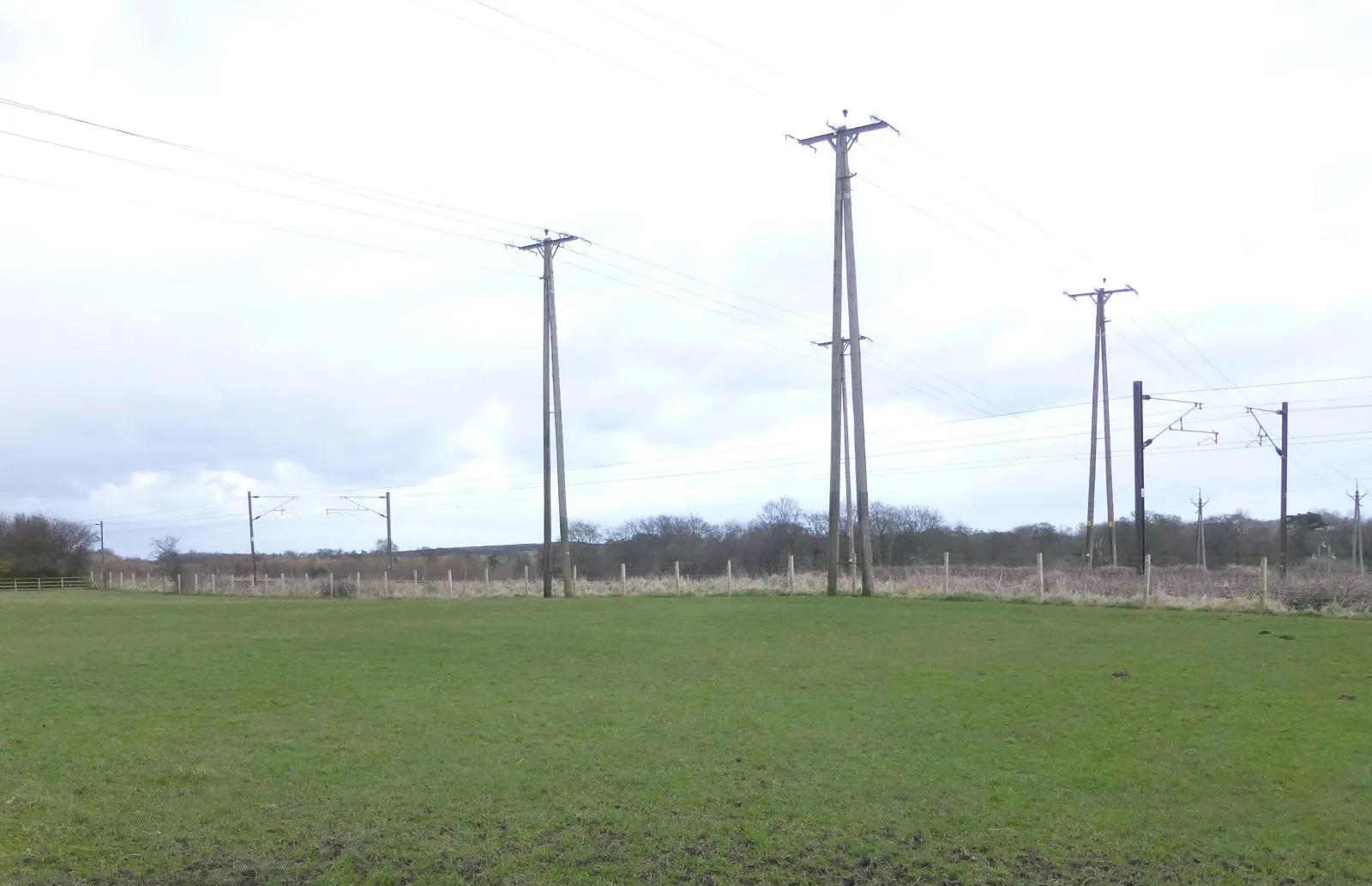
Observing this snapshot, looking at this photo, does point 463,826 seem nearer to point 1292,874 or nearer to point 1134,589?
point 1292,874

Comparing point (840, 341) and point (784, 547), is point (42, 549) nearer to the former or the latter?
point (784, 547)

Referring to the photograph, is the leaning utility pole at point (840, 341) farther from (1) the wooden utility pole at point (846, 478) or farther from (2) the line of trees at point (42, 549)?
(2) the line of trees at point (42, 549)

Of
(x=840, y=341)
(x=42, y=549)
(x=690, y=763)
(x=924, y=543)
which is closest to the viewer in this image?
(x=690, y=763)

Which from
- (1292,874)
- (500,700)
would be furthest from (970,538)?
(1292,874)

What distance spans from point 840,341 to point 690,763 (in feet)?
71.1

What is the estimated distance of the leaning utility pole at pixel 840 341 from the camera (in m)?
29.8

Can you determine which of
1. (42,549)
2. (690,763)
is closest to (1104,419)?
(690,763)

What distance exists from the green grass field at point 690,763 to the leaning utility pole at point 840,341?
11.4 m

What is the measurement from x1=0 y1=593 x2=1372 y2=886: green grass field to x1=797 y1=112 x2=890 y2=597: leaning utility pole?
11442 millimetres

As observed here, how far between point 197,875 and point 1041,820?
5778 millimetres

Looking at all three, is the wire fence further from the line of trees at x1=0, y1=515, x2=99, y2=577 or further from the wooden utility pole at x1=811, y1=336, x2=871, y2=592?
the line of trees at x1=0, y1=515, x2=99, y2=577

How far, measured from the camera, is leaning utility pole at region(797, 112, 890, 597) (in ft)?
97.8

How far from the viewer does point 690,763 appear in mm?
9734

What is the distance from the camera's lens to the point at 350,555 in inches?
4456
